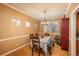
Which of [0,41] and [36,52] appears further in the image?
[36,52]

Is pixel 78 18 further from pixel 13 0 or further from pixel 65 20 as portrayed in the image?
pixel 13 0

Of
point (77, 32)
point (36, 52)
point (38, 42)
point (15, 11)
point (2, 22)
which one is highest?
point (15, 11)

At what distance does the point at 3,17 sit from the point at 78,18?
3.16m

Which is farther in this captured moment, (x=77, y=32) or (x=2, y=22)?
(x=2, y=22)

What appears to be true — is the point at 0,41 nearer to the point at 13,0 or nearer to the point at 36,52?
the point at 36,52

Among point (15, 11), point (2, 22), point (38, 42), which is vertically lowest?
point (38, 42)

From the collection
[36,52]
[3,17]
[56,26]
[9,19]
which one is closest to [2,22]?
[3,17]

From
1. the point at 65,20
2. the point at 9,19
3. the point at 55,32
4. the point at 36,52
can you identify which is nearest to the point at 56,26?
Answer: the point at 55,32

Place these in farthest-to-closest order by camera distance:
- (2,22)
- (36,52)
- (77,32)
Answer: (36,52) < (2,22) < (77,32)

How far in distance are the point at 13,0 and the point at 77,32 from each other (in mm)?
3082

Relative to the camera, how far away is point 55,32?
9.33 m

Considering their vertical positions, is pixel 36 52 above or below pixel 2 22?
below

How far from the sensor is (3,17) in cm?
411

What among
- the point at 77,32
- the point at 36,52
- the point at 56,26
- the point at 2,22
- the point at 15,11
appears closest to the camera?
the point at 77,32
